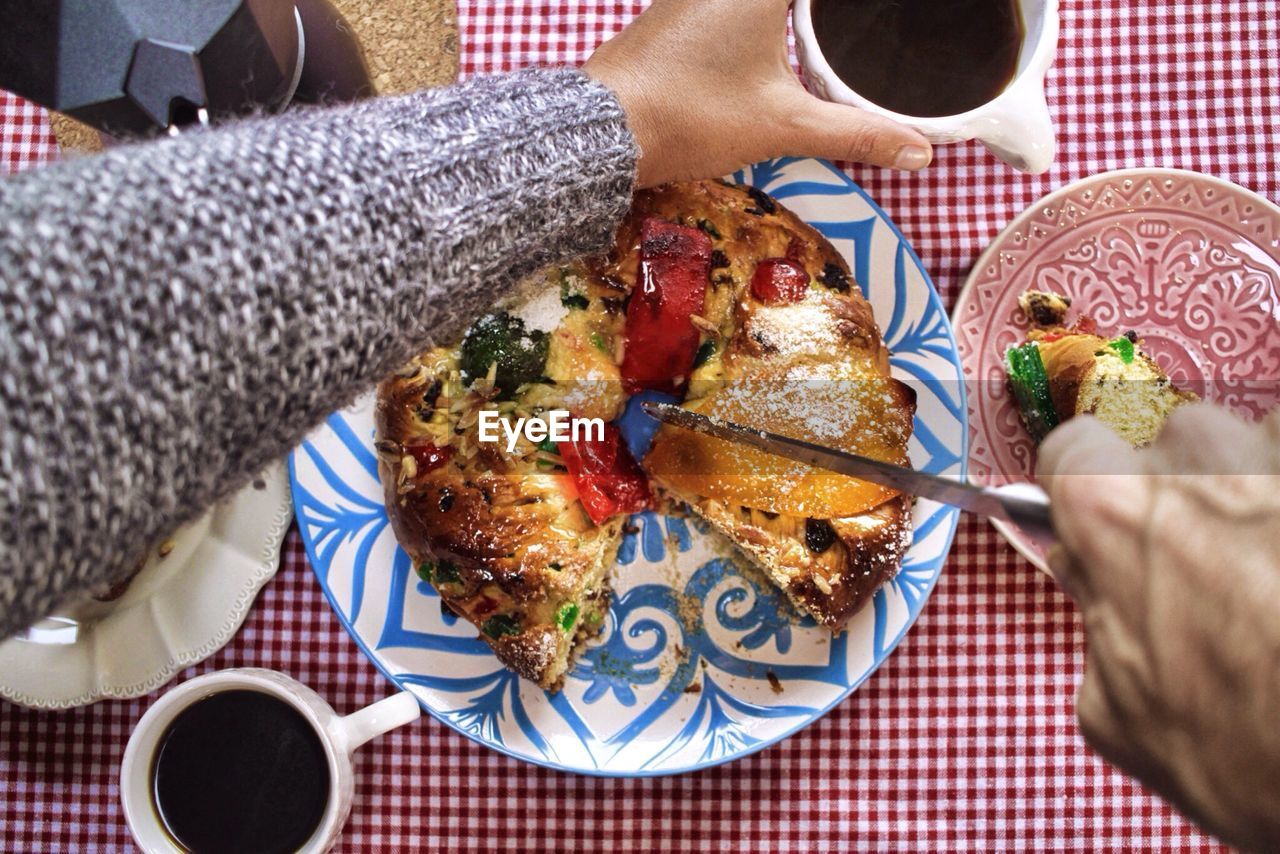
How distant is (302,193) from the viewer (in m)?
0.82

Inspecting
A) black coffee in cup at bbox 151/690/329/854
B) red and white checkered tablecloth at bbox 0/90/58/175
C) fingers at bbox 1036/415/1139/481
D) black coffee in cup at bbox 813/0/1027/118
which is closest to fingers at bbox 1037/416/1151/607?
fingers at bbox 1036/415/1139/481

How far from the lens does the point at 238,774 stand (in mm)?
1359

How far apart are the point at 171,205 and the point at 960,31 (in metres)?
0.97

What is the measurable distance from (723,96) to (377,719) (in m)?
0.92

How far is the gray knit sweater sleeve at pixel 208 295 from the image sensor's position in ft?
2.32

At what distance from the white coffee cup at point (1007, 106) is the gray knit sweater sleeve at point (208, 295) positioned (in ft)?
1.31

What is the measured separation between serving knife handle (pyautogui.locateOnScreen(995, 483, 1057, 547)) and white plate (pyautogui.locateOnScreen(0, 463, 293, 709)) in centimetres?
104

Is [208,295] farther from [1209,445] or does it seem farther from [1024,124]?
[1024,124]

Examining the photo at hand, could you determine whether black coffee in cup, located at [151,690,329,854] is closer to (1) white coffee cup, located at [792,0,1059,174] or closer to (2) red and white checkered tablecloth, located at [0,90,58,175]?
(2) red and white checkered tablecloth, located at [0,90,58,175]

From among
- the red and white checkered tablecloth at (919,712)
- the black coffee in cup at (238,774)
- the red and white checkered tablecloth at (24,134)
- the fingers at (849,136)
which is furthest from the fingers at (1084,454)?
the red and white checkered tablecloth at (24,134)

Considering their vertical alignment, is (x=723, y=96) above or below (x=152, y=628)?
above

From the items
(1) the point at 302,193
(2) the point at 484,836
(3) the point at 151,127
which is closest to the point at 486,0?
(3) the point at 151,127

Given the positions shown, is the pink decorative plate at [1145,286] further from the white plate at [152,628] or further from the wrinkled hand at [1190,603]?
the white plate at [152,628]

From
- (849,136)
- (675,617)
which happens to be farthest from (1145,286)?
(675,617)
